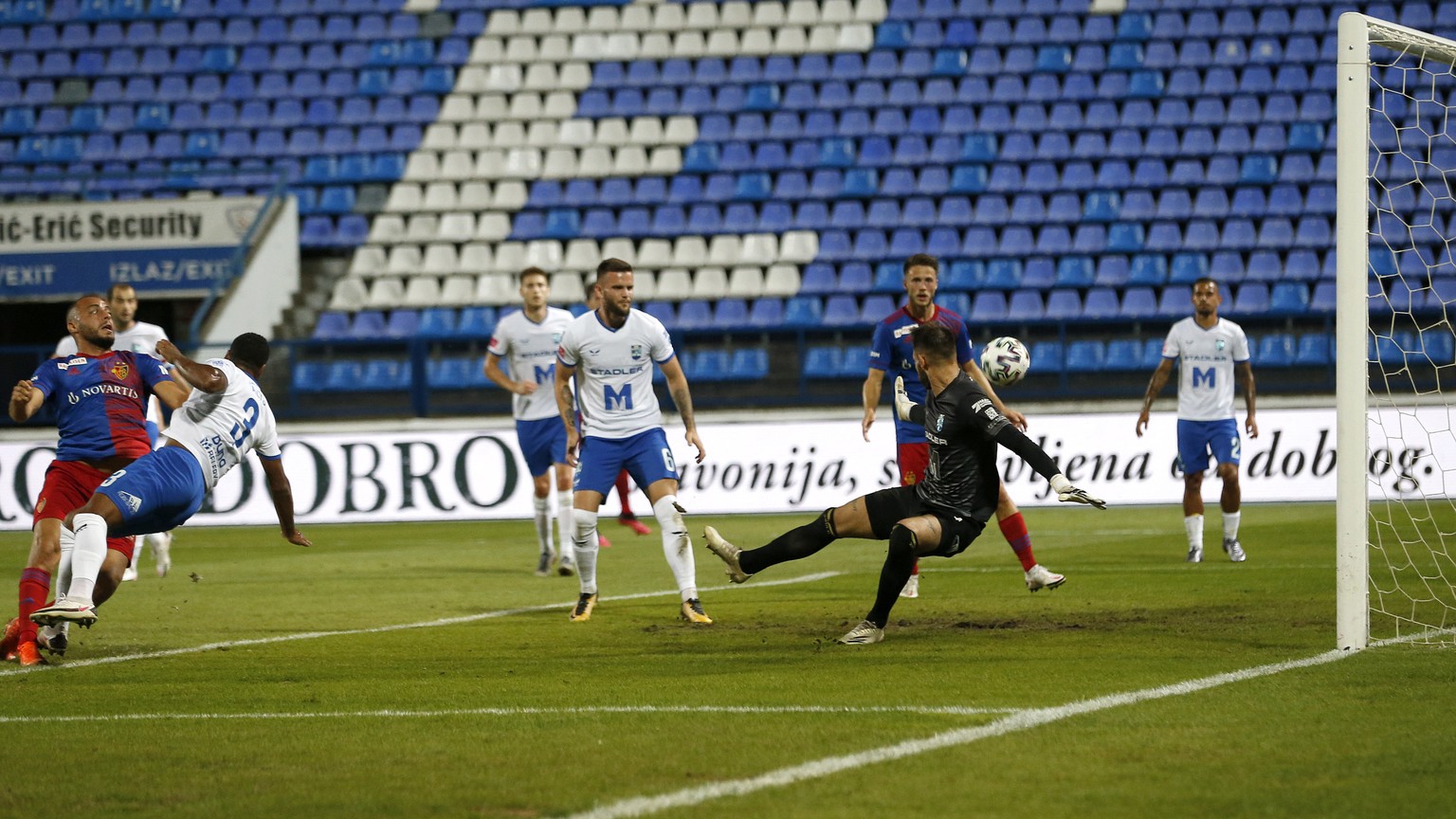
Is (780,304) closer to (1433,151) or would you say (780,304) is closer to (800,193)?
(800,193)

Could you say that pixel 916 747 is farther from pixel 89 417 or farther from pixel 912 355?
pixel 89 417

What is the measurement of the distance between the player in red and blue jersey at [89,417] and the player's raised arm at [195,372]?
342mm

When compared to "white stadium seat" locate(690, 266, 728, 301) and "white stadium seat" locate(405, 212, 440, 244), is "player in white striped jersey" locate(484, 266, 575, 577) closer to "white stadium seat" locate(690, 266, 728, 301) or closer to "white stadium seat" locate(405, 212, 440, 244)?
"white stadium seat" locate(690, 266, 728, 301)

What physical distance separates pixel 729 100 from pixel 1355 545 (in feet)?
66.2

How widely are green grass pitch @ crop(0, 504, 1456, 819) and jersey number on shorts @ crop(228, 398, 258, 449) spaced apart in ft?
3.63

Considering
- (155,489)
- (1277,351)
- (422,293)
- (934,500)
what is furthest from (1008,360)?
(422,293)

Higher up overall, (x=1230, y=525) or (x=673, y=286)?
→ (x=673, y=286)

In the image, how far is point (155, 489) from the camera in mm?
8055

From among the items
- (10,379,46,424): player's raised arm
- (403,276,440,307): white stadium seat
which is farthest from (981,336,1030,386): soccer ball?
(403,276,440,307): white stadium seat

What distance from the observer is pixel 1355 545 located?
7664 millimetres

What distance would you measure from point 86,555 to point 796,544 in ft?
11.1

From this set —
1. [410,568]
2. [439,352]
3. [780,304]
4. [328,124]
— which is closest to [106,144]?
[328,124]

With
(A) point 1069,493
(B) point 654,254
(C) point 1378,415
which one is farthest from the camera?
(B) point 654,254

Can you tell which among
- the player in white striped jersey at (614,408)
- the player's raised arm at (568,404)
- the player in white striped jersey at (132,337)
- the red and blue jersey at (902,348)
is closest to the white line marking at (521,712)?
the player in white striped jersey at (614,408)
